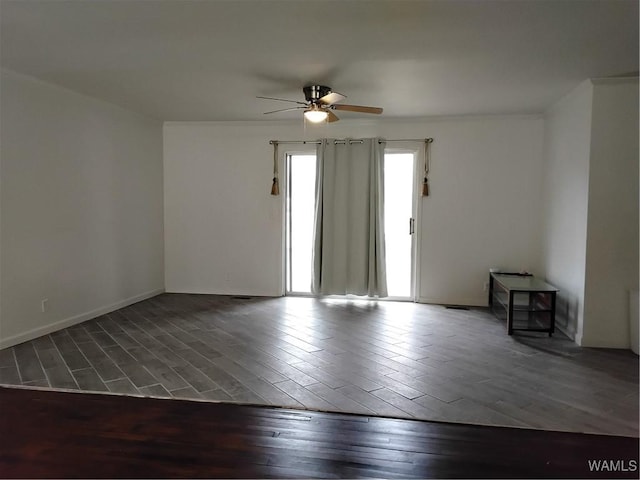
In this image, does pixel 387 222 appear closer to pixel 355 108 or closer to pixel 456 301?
pixel 456 301

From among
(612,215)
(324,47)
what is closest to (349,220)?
(324,47)

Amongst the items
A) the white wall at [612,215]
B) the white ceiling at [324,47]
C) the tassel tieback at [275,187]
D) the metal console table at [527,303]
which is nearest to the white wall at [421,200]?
the tassel tieback at [275,187]

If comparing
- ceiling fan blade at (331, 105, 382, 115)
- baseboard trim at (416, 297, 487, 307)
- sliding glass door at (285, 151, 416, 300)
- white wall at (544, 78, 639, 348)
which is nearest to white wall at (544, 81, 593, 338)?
white wall at (544, 78, 639, 348)

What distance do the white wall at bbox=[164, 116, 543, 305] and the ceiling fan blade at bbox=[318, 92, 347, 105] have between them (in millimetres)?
1769

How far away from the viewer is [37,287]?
3.89m

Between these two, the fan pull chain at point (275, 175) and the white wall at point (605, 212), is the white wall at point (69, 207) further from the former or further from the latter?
the white wall at point (605, 212)

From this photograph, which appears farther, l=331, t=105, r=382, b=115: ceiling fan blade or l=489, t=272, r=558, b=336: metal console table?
l=489, t=272, r=558, b=336: metal console table

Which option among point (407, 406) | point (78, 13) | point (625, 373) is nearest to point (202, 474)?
point (407, 406)

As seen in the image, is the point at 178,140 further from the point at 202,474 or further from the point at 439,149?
the point at 202,474

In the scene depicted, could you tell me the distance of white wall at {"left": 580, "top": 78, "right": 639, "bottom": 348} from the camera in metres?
3.59

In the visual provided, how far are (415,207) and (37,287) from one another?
175 inches

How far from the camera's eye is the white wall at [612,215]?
3588 mm

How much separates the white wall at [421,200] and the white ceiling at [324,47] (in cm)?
93

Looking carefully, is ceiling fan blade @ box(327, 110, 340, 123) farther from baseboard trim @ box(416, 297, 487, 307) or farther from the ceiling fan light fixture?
baseboard trim @ box(416, 297, 487, 307)
